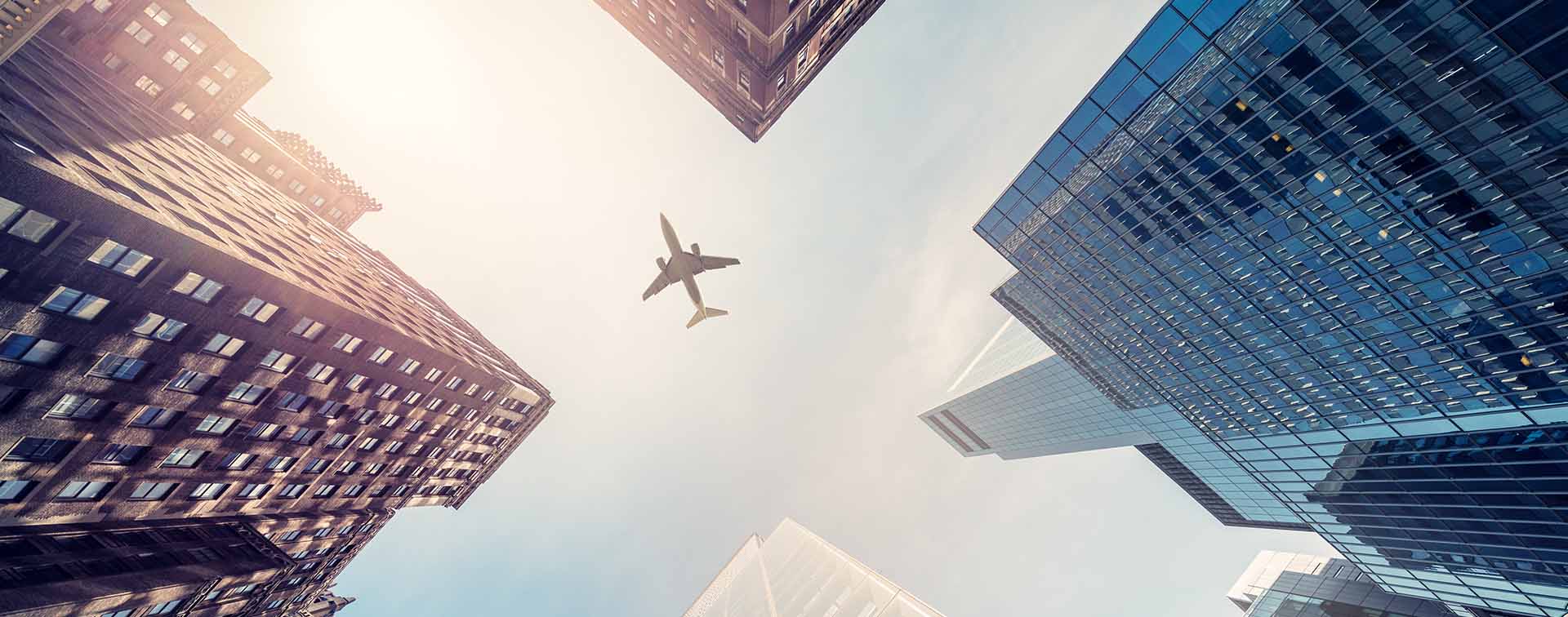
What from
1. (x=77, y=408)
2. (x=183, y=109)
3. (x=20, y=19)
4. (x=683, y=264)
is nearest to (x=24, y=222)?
(x=20, y=19)

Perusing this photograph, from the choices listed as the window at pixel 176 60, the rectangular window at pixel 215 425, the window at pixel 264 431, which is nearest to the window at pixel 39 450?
the rectangular window at pixel 215 425

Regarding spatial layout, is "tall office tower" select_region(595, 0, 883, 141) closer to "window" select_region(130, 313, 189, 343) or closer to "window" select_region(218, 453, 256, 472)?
"window" select_region(130, 313, 189, 343)

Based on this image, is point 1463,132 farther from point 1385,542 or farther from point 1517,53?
point 1385,542

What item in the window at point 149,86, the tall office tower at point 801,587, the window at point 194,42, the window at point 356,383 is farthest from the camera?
the window at point 194,42

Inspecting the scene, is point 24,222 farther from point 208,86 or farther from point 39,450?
point 208,86

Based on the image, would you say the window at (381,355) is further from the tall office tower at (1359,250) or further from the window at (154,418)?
the tall office tower at (1359,250)

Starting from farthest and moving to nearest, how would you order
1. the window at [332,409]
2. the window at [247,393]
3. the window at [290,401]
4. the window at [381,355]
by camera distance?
the window at [381,355] < the window at [332,409] < the window at [290,401] < the window at [247,393]
